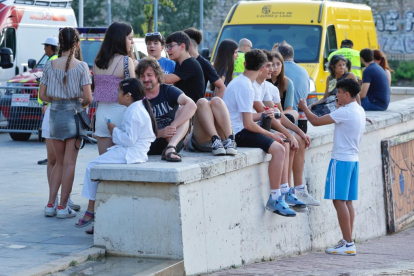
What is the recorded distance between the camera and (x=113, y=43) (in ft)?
23.9

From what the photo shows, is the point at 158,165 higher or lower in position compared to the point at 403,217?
higher

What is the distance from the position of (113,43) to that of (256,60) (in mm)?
1423

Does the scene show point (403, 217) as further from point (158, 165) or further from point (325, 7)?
point (158, 165)

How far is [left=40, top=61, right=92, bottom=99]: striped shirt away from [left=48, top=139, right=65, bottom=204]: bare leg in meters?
0.48

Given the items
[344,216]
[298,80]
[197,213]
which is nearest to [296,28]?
[298,80]

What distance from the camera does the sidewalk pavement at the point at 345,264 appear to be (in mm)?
7089

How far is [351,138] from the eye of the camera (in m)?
8.55

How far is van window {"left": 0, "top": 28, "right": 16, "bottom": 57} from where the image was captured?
58.8 ft

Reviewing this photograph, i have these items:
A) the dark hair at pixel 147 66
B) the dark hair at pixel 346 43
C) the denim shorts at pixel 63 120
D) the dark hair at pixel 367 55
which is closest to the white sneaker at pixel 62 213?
the denim shorts at pixel 63 120

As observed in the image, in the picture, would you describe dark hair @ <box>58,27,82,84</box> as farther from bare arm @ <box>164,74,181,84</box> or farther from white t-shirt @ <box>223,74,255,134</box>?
white t-shirt @ <box>223,74,255,134</box>

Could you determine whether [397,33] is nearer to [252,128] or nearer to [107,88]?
[252,128]

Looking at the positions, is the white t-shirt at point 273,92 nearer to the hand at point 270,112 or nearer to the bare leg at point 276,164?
the hand at point 270,112

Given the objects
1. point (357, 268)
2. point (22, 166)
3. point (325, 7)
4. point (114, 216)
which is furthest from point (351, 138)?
point (325, 7)

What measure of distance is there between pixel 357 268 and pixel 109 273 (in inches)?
113
